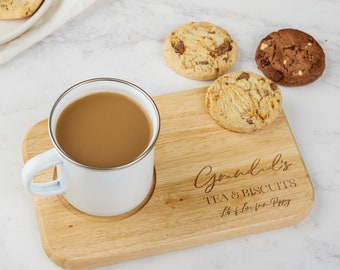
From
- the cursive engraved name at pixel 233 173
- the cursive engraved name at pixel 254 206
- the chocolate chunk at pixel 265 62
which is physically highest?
the chocolate chunk at pixel 265 62

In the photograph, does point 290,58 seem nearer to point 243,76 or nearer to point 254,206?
point 243,76

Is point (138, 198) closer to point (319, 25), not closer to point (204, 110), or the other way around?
point (204, 110)

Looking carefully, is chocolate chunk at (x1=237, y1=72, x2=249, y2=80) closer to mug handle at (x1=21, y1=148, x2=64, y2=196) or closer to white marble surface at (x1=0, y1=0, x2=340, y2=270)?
white marble surface at (x1=0, y1=0, x2=340, y2=270)

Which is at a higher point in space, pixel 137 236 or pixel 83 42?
pixel 83 42

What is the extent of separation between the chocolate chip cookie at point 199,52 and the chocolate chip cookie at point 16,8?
36cm

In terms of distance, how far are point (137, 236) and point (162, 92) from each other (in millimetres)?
427

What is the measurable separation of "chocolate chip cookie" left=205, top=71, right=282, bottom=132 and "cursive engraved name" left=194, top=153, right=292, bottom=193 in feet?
0.29

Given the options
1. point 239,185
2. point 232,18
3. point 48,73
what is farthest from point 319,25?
point 48,73

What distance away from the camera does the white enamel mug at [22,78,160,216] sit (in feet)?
3.82

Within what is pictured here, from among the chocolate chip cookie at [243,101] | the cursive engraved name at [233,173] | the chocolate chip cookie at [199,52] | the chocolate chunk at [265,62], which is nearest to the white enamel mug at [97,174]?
the cursive engraved name at [233,173]

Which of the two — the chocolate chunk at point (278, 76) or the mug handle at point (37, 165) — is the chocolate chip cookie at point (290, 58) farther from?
the mug handle at point (37, 165)

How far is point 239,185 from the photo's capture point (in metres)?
1.38

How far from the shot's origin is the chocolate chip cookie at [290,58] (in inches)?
61.7

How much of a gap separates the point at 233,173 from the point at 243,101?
17 centimetres
